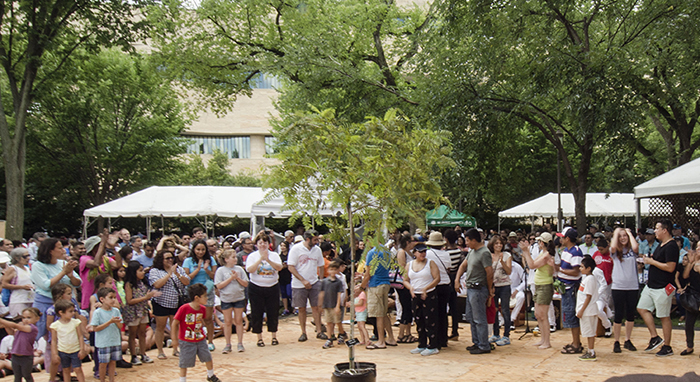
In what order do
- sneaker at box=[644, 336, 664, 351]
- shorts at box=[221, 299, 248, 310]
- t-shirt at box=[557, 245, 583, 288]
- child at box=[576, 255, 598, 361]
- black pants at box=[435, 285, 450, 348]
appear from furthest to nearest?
shorts at box=[221, 299, 248, 310] < t-shirt at box=[557, 245, 583, 288] < black pants at box=[435, 285, 450, 348] < sneaker at box=[644, 336, 664, 351] < child at box=[576, 255, 598, 361]

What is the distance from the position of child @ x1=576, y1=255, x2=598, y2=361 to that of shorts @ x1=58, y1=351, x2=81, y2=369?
22.5 feet

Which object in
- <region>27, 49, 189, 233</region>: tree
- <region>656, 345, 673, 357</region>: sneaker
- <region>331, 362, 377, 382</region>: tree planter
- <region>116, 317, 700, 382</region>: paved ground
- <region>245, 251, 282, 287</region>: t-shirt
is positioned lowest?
<region>116, 317, 700, 382</region>: paved ground

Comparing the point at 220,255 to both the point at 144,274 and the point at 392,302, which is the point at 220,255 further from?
the point at 392,302

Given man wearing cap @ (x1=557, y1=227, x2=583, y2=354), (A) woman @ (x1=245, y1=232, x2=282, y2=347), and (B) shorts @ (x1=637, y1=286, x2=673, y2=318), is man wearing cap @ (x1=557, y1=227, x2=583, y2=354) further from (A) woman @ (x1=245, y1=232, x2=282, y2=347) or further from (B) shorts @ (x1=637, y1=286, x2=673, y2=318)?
(A) woman @ (x1=245, y1=232, x2=282, y2=347)

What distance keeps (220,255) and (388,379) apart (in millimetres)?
4188

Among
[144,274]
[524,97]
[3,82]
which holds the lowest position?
[144,274]

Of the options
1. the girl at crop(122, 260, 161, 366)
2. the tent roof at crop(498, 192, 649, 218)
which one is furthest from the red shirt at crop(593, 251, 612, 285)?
the tent roof at crop(498, 192, 649, 218)

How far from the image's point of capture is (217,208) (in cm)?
1898

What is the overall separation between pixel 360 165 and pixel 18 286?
5520 mm

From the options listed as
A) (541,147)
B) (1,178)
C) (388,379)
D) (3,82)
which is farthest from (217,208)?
(541,147)

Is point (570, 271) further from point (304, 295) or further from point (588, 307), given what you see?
point (304, 295)

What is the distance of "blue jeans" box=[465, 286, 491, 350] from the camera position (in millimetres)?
8766

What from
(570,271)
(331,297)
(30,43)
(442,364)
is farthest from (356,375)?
(30,43)

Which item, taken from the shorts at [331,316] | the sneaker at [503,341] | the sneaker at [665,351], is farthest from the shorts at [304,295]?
the sneaker at [665,351]
